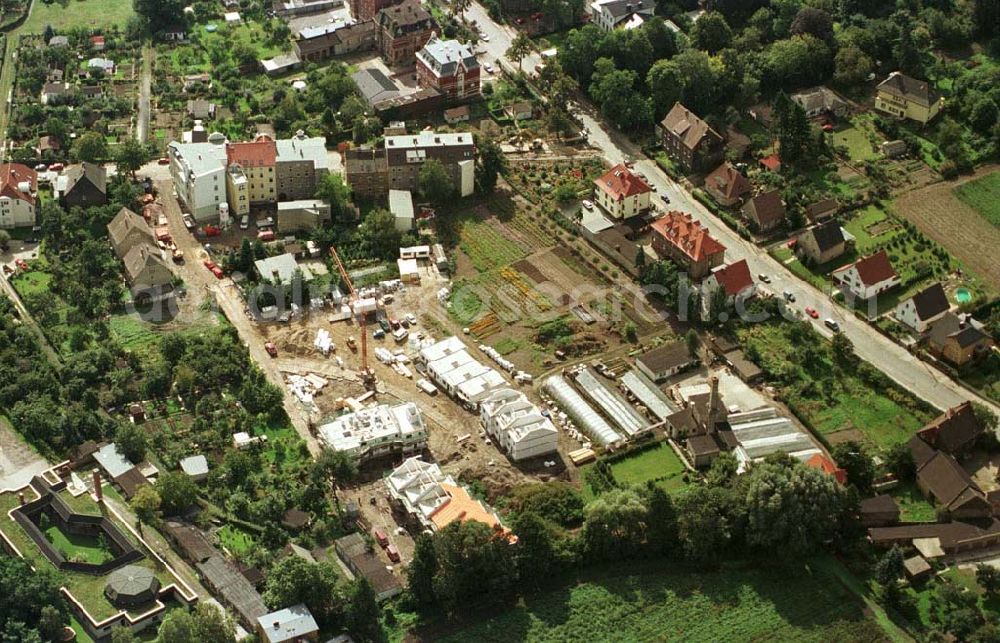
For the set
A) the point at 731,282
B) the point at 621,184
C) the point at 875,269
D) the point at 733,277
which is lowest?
the point at 731,282

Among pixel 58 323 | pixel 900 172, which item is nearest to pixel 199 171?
pixel 58 323

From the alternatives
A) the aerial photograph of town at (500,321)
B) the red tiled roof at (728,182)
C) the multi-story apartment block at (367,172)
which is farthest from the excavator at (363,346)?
the red tiled roof at (728,182)

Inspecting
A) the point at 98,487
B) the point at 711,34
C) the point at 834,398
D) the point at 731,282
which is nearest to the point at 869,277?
the point at 731,282

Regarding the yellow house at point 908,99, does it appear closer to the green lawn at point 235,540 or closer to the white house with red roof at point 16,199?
the green lawn at point 235,540

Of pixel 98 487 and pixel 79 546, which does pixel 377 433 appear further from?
pixel 79 546

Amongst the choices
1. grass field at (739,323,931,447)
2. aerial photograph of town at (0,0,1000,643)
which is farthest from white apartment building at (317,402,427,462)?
grass field at (739,323,931,447)

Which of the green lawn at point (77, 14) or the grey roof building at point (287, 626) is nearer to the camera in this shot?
the grey roof building at point (287, 626)

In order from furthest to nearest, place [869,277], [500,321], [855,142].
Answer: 1. [855,142]
2. [869,277]
3. [500,321]
